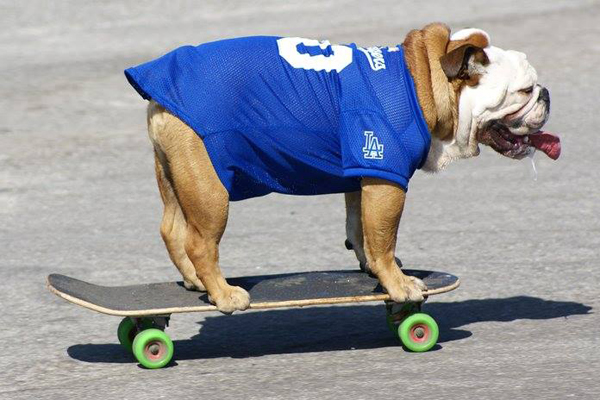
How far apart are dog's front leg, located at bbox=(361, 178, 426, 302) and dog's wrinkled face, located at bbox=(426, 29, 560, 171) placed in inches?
16.4

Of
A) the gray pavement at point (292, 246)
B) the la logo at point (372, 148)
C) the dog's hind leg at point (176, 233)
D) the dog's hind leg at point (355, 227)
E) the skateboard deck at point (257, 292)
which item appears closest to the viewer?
the la logo at point (372, 148)

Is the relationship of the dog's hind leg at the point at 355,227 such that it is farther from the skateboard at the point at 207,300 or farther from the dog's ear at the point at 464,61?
the dog's ear at the point at 464,61

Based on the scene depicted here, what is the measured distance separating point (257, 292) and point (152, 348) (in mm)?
611

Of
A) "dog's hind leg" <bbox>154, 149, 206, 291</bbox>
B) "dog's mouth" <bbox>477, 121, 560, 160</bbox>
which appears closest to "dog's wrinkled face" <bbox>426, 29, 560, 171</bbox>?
"dog's mouth" <bbox>477, 121, 560, 160</bbox>

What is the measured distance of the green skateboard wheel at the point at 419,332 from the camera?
21.6 feet

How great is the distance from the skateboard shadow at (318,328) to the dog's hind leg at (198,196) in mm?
435

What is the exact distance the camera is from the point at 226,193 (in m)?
6.28

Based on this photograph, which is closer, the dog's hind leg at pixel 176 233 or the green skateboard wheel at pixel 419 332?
the green skateboard wheel at pixel 419 332

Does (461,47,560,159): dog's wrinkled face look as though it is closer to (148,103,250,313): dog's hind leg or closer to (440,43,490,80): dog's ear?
(440,43,490,80): dog's ear

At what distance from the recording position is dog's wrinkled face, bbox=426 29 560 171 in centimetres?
644

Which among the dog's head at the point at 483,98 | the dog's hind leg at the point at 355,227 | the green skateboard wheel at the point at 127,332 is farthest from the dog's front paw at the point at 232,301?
the dog's head at the point at 483,98

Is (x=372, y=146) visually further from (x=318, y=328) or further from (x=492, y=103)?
(x=318, y=328)

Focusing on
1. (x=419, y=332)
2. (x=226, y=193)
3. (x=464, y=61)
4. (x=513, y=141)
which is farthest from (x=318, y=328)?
(x=464, y=61)

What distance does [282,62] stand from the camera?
20.7ft
